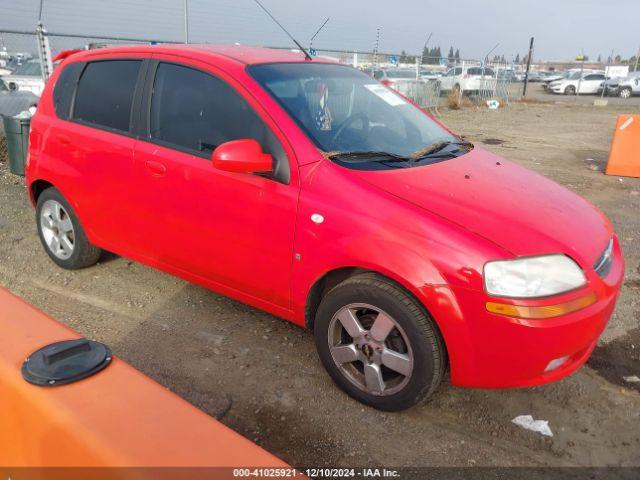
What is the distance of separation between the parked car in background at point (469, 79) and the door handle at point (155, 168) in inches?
832

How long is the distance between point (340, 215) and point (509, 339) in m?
0.96

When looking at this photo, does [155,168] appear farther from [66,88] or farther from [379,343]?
[379,343]

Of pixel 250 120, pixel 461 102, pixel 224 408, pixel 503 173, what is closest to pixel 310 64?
pixel 250 120

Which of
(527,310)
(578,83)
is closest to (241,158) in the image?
(527,310)

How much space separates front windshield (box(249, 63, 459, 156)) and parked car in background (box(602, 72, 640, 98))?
99.3ft

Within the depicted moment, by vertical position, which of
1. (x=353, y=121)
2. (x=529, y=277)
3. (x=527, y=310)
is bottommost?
(x=527, y=310)

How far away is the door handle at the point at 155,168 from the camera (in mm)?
3217

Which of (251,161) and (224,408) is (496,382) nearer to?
(224,408)

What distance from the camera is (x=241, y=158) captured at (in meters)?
2.67

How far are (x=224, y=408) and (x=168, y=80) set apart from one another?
2050mm

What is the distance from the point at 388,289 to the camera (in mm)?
2467

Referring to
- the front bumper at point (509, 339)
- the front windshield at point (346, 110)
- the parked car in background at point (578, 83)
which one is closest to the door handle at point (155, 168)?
the front windshield at point (346, 110)

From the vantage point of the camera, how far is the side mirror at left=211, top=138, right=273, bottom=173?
2.67 meters

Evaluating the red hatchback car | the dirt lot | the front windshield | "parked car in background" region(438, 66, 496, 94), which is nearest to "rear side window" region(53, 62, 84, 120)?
the red hatchback car
